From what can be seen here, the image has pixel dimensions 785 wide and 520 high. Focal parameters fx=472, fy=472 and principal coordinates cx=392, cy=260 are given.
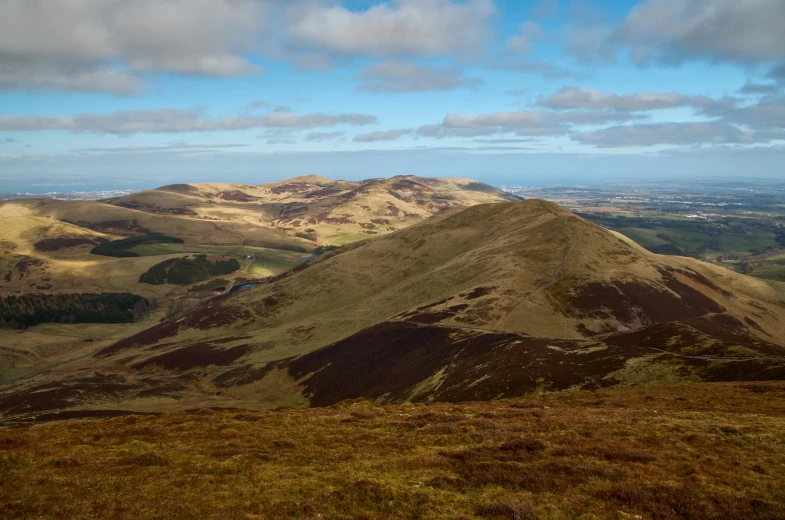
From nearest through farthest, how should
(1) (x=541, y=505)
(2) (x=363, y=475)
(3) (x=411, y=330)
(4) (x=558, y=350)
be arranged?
(1) (x=541, y=505)
(2) (x=363, y=475)
(4) (x=558, y=350)
(3) (x=411, y=330)

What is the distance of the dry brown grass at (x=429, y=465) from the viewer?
25.5m

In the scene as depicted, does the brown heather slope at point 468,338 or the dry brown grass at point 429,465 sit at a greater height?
the dry brown grass at point 429,465

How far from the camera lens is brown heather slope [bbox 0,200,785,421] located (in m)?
72.4

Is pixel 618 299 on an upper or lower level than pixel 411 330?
upper

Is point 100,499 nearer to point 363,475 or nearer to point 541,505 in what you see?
point 363,475

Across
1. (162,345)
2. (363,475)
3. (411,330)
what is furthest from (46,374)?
(363,475)

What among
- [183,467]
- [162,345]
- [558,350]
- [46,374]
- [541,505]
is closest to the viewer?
[541,505]

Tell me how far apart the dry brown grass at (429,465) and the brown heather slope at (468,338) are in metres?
22.0

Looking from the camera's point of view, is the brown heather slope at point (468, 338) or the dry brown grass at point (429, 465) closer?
the dry brown grass at point (429, 465)

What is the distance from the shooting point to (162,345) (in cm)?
16900

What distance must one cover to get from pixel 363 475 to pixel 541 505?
11433 mm

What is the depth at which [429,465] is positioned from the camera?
3294 centimetres

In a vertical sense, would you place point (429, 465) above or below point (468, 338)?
above

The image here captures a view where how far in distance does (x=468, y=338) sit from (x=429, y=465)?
67685 millimetres
